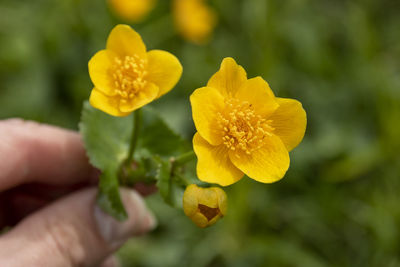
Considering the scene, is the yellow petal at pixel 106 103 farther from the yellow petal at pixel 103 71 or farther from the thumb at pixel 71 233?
the thumb at pixel 71 233

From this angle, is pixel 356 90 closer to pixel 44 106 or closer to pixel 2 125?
pixel 44 106

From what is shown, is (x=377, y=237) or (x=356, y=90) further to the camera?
(x=356, y=90)

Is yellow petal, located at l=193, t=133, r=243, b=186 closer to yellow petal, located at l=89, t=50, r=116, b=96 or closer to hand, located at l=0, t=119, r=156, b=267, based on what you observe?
yellow petal, located at l=89, t=50, r=116, b=96

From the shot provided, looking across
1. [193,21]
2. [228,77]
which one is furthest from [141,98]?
[193,21]

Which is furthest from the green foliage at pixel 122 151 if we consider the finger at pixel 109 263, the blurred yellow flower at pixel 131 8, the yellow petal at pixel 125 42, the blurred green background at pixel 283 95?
the blurred yellow flower at pixel 131 8

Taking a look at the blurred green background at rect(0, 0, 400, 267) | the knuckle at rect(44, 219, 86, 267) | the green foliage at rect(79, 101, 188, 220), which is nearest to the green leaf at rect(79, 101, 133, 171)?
the green foliage at rect(79, 101, 188, 220)

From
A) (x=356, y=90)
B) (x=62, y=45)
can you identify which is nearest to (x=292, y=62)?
(x=356, y=90)
